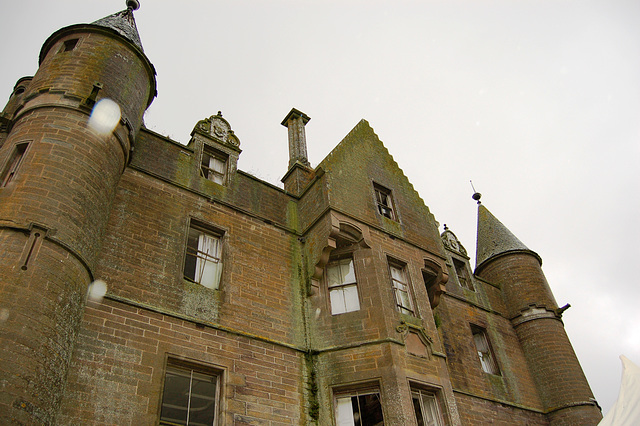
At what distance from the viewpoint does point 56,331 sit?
7.59 m

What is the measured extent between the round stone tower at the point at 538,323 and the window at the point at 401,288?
7365mm

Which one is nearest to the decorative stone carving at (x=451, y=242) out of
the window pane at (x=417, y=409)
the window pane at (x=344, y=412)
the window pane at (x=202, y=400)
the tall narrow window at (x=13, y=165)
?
the window pane at (x=417, y=409)

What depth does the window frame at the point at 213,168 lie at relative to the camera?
43.7 ft

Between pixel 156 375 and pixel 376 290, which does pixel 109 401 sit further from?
pixel 376 290

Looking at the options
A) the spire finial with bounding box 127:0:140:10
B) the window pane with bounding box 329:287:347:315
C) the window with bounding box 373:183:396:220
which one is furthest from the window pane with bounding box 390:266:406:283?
the spire finial with bounding box 127:0:140:10

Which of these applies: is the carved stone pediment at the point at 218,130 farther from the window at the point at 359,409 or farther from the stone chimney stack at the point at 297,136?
the window at the point at 359,409

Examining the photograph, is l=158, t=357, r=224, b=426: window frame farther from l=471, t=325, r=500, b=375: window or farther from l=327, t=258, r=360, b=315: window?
l=471, t=325, r=500, b=375: window

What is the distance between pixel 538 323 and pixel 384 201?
26.2 ft

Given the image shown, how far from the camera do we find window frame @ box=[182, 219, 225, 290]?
11.0m

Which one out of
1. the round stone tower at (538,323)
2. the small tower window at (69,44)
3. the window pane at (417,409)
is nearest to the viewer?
the window pane at (417,409)

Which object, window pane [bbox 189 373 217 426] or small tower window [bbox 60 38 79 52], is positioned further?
small tower window [bbox 60 38 79 52]

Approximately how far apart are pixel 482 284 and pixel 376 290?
8.61 meters

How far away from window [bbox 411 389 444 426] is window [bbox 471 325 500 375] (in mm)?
5360

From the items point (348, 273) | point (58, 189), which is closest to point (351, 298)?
point (348, 273)
